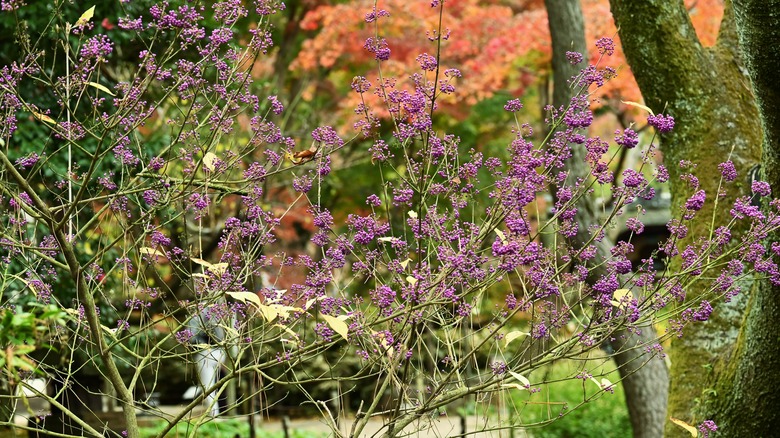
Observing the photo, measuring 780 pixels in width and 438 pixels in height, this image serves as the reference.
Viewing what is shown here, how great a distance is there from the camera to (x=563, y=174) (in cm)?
303

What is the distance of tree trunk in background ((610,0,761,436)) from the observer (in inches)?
194

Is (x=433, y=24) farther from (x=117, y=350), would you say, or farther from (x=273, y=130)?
(x=273, y=130)

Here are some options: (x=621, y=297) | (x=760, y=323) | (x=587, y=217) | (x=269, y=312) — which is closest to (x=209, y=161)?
(x=269, y=312)

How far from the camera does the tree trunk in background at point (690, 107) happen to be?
16.2ft

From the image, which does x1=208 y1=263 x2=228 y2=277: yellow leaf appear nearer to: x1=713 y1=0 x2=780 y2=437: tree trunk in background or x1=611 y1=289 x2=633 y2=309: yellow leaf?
x1=611 y1=289 x2=633 y2=309: yellow leaf

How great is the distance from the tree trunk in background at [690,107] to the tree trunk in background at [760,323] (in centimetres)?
69

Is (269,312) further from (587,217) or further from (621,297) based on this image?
(587,217)

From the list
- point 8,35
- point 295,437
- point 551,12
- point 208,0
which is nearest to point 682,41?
point 551,12

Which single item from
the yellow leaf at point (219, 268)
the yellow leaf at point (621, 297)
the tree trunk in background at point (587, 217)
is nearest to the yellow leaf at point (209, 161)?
the yellow leaf at point (219, 268)

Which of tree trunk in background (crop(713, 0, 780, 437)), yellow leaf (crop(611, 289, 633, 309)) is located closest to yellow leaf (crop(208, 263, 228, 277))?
yellow leaf (crop(611, 289, 633, 309))

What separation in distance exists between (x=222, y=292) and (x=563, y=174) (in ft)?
3.72

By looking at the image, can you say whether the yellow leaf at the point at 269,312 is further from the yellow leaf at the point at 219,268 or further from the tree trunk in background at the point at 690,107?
the tree trunk in background at the point at 690,107

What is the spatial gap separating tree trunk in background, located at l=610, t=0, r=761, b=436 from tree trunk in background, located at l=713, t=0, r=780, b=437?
690mm

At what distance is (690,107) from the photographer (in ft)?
16.7
